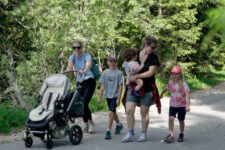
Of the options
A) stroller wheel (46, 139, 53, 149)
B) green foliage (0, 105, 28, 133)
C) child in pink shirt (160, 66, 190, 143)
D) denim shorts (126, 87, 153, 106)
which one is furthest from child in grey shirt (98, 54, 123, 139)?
green foliage (0, 105, 28, 133)

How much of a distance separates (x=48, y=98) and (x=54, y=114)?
1.56 feet

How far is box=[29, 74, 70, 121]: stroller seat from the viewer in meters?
6.62

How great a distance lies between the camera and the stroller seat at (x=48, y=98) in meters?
6.62

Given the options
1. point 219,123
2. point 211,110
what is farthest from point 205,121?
point 211,110

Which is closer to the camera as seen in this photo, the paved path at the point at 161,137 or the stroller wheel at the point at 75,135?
the paved path at the point at 161,137

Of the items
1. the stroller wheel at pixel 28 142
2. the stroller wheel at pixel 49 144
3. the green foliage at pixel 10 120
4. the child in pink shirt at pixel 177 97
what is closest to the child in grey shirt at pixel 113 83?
the child in pink shirt at pixel 177 97

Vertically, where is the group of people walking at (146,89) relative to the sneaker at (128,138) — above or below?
above

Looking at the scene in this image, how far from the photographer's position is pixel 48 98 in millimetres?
7020

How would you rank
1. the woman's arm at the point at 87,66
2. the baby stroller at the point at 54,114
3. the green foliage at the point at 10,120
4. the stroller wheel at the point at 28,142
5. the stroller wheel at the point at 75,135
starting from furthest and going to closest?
the green foliage at the point at 10,120, the woman's arm at the point at 87,66, the stroller wheel at the point at 75,135, the stroller wheel at the point at 28,142, the baby stroller at the point at 54,114

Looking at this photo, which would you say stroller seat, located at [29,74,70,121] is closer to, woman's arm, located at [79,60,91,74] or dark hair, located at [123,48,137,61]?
woman's arm, located at [79,60,91,74]

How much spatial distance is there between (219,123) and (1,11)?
1153 cm

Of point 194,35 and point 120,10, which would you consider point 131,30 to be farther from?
point 194,35

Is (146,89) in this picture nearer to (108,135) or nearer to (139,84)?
(139,84)

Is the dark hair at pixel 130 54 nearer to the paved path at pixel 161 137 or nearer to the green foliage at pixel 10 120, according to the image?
the paved path at pixel 161 137
